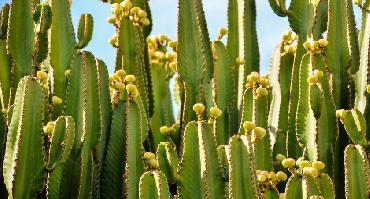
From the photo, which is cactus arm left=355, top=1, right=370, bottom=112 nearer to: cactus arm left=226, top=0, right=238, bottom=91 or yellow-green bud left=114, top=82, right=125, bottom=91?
cactus arm left=226, top=0, right=238, bottom=91

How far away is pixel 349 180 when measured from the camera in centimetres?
311

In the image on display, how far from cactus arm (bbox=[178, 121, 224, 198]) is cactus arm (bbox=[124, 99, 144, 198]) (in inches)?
9.6

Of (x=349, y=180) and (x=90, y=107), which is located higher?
(x=90, y=107)

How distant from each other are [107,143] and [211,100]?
3.03 ft

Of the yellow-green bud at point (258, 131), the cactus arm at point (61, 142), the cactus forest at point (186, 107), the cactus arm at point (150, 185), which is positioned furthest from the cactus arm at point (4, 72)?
the yellow-green bud at point (258, 131)

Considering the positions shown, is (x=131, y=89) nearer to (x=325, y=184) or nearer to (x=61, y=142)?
(x=61, y=142)

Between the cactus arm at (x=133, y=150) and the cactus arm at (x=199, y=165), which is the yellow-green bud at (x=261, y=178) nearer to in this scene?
the cactus arm at (x=199, y=165)

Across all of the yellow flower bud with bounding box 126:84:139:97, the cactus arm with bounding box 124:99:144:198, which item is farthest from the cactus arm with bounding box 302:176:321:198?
the yellow flower bud with bounding box 126:84:139:97

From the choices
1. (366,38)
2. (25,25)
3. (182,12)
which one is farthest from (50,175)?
(366,38)

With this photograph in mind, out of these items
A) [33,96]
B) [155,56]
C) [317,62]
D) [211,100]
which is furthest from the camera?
[155,56]

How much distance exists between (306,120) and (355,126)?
288mm

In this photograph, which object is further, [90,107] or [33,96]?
[90,107]

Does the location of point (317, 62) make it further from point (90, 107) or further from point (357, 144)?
point (90, 107)

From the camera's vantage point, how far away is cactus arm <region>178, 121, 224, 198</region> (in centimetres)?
294
